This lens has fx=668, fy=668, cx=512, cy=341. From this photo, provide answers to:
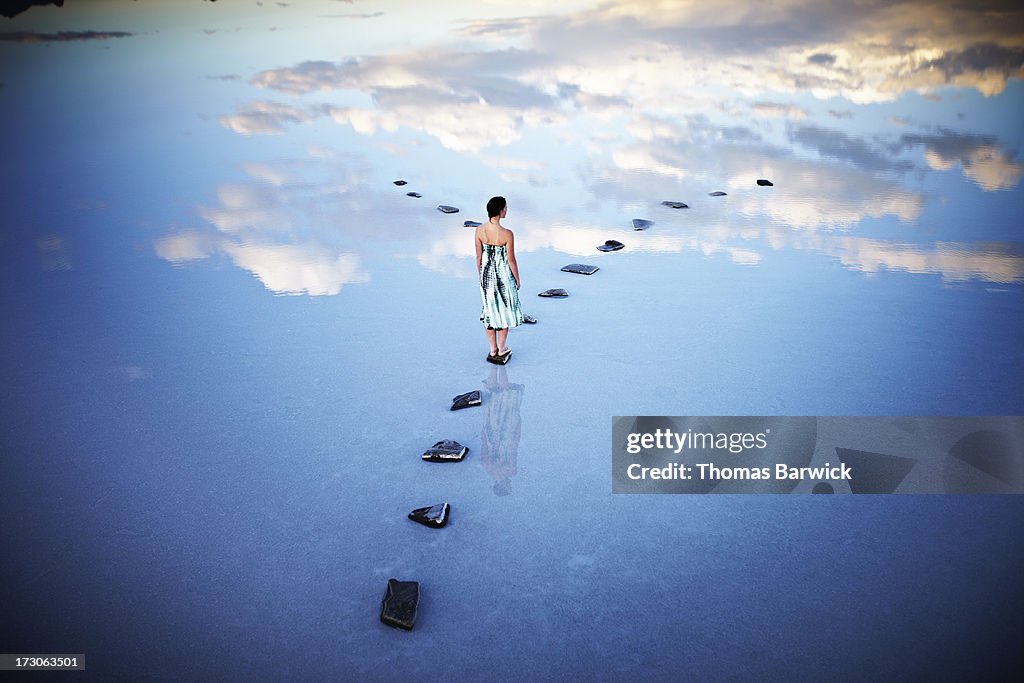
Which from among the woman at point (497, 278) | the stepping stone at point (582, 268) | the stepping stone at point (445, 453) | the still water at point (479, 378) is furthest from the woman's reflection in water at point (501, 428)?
the stepping stone at point (582, 268)

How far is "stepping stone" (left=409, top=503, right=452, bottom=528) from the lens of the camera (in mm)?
3525

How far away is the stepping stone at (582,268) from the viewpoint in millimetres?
6828

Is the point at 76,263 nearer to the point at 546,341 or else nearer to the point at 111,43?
the point at 546,341

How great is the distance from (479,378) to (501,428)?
692mm

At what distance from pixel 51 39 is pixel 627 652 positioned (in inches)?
1098

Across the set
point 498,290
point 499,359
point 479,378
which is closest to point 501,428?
point 479,378

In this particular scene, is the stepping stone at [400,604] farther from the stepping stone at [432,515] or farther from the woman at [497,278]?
the woman at [497,278]

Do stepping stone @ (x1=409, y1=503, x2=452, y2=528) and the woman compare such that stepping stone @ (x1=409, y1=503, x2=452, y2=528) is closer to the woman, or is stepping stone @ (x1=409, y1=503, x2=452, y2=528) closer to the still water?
the still water

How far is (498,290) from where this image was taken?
5.05 metres

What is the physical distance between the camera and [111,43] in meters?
22.1

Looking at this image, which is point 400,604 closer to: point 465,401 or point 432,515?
point 432,515

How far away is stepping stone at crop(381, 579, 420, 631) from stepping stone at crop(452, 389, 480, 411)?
162cm

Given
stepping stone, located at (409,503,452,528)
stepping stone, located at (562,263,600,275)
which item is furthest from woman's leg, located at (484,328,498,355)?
stepping stone, located at (562,263,600,275)

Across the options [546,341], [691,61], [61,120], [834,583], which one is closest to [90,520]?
[546,341]
